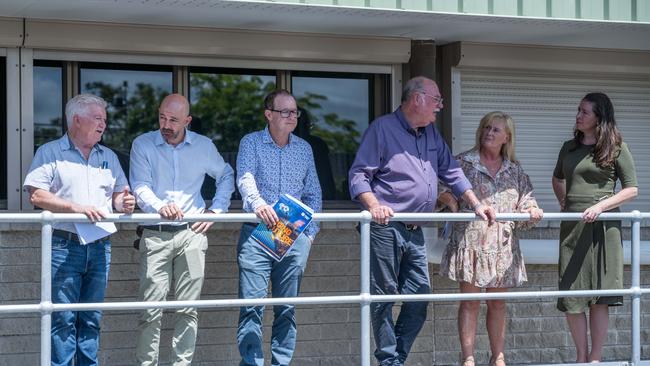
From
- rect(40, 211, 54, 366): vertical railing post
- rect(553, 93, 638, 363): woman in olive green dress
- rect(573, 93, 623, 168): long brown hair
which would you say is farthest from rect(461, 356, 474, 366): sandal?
rect(40, 211, 54, 366): vertical railing post

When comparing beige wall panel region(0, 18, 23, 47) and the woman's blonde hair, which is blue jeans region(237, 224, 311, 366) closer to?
the woman's blonde hair

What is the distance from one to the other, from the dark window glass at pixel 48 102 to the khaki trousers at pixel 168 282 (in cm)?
133

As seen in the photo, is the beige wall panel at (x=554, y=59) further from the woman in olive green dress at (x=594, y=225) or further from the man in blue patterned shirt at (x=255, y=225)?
the man in blue patterned shirt at (x=255, y=225)

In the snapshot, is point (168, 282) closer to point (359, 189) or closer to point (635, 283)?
point (359, 189)

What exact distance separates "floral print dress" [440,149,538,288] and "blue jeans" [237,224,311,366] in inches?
40.5

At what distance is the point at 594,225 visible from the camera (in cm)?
685

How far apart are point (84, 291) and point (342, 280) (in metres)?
2.09

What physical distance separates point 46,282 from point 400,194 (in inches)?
84.0

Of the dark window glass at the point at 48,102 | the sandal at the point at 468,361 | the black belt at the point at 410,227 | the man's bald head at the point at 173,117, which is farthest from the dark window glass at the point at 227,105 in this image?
the sandal at the point at 468,361

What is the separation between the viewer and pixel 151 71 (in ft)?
24.6

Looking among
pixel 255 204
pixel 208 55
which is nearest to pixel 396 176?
pixel 255 204

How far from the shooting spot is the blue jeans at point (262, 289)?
6.29 m

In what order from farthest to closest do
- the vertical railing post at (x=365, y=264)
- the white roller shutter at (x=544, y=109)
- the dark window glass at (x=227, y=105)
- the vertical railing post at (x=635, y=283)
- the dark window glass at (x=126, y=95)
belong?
the white roller shutter at (x=544, y=109) → the dark window glass at (x=227, y=105) → the dark window glass at (x=126, y=95) → the vertical railing post at (x=635, y=283) → the vertical railing post at (x=365, y=264)

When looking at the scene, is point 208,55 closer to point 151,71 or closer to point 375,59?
point 151,71
